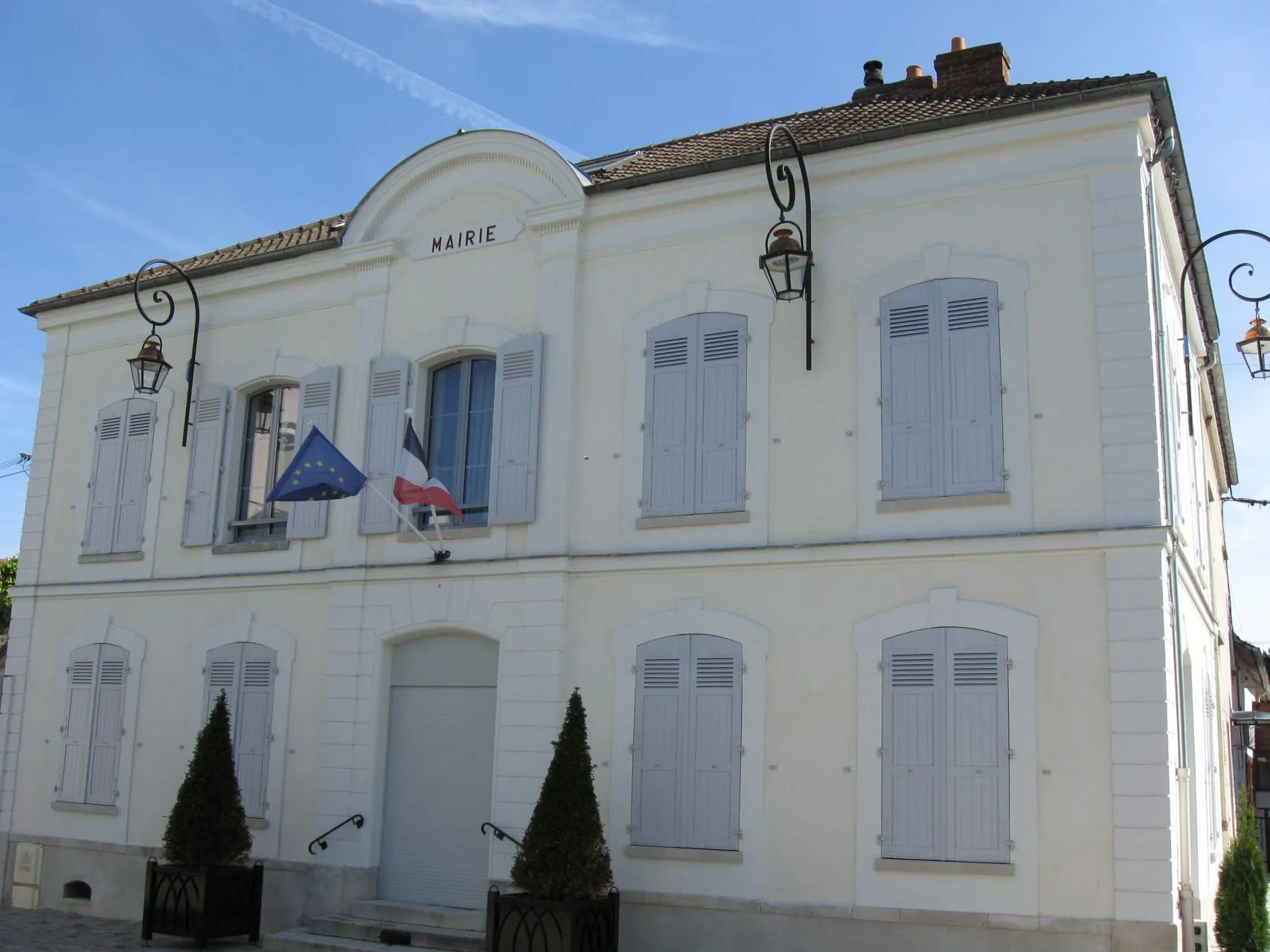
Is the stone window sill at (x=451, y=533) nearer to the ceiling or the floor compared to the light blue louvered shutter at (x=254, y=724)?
nearer to the ceiling

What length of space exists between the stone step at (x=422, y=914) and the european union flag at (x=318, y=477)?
376 cm

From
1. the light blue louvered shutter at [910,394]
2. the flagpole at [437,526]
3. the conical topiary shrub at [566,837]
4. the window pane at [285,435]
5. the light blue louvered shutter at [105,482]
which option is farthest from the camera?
the light blue louvered shutter at [105,482]

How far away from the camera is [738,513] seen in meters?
10.9

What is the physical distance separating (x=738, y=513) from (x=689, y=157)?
391cm

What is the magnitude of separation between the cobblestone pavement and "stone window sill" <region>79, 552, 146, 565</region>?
3.81 m

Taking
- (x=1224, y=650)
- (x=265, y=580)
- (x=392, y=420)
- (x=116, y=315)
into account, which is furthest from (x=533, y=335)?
(x=1224, y=650)

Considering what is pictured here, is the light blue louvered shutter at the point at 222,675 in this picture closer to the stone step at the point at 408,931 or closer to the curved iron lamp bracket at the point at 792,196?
the stone step at the point at 408,931

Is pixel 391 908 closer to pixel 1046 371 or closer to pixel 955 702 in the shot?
pixel 955 702

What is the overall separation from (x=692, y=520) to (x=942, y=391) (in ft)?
7.83

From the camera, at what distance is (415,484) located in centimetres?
1154

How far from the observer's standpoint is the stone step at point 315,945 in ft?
36.1

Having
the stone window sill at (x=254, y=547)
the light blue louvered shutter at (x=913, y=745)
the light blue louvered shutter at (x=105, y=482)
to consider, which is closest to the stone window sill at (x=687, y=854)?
the light blue louvered shutter at (x=913, y=745)

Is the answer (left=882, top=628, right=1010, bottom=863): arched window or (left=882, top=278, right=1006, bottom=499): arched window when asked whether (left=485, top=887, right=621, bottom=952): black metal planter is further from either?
(left=882, top=278, right=1006, bottom=499): arched window

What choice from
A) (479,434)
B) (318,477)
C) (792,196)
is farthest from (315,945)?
(792,196)
